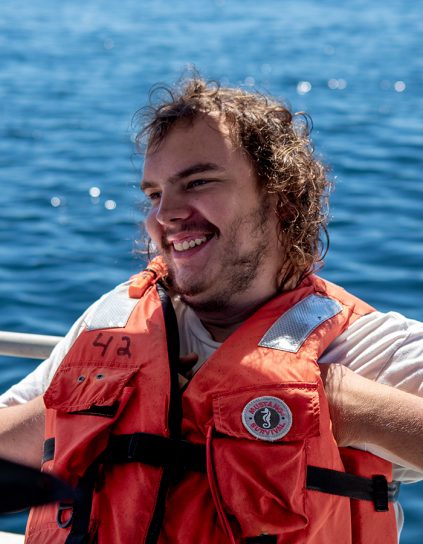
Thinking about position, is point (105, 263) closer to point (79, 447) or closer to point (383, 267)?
point (383, 267)

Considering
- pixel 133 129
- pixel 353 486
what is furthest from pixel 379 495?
pixel 133 129

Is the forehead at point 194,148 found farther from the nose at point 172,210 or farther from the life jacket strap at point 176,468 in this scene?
the life jacket strap at point 176,468

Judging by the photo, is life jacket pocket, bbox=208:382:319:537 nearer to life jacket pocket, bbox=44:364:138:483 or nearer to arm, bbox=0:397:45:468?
life jacket pocket, bbox=44:364:138:483

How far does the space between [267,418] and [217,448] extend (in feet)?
0.39

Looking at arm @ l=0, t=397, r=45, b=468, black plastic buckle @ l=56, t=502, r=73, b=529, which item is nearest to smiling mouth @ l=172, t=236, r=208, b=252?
arm @ l=0, t=397, r=45, b=468

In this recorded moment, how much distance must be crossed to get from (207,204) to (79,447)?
0.61m

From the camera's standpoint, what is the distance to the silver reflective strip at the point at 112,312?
241 centimetres

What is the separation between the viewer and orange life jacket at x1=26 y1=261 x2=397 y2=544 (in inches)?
79.4

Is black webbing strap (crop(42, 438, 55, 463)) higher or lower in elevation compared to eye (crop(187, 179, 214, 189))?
lower

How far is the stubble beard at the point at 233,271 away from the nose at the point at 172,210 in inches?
3.7

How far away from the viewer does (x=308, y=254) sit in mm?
2412

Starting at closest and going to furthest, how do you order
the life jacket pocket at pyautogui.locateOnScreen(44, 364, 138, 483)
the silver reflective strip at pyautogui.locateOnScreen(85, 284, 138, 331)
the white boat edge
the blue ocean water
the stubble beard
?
the life jacket pocket at pyautogui.locateOnScreen(44, 364, 138, 483) → the stubble beard → the silver reflective strip at pyautogui.locateOnScreen(85, 284, 138, 331) → the white boat edge → the blue ocean water

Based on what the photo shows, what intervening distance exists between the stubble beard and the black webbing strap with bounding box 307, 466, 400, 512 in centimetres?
47

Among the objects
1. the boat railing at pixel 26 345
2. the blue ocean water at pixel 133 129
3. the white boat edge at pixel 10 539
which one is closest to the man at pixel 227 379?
the boat railing at pixel 26 345
